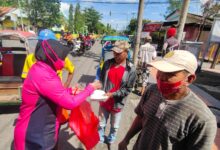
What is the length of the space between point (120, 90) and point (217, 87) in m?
7.75

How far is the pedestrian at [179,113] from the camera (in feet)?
4.63

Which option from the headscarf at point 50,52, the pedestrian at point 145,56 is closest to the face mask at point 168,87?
the headscarf at point 50,52

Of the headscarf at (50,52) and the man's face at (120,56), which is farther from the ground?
the headscarf at (50,52)

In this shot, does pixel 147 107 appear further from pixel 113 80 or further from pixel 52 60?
pixel 113 80

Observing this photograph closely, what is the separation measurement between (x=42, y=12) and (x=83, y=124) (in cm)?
4772

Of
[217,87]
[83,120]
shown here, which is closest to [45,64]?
[83,120]

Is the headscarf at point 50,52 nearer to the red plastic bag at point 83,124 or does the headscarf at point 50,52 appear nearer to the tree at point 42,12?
the red plastic bag at point 83,124

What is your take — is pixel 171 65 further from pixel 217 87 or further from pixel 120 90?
pixel 217 87

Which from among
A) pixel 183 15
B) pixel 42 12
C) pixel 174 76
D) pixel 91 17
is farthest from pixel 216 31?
pixel 91 17

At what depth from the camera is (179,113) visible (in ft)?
4.91

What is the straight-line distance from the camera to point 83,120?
265cm

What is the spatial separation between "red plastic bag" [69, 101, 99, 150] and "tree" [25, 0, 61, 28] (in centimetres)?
4531

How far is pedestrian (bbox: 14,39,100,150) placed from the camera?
1.91 meters

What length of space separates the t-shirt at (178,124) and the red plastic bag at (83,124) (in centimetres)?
109
